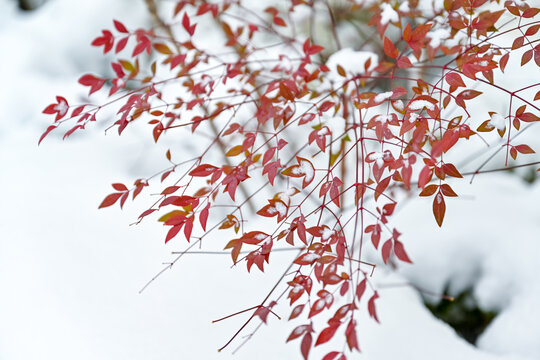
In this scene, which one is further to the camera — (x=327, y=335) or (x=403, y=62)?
(x=403, y=62)

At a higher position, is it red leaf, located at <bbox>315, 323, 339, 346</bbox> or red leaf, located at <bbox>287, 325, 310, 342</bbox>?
red leaf, located at <bbox>287, 325, 310, 342</bbox>

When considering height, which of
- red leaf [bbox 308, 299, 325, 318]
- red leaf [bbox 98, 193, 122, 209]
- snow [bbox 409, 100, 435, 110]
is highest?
→ red leaf [bbox 98, 193, 122, 209]

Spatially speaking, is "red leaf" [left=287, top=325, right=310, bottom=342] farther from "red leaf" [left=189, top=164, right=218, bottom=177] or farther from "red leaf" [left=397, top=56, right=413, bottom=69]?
"red leaf" [left=397, top=56, right=413, bottom=69]

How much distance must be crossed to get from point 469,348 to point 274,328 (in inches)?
19.0

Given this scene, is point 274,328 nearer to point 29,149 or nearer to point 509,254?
point 509,254

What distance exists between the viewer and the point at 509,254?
3.44 feet

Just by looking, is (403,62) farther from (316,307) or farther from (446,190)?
(316,307)

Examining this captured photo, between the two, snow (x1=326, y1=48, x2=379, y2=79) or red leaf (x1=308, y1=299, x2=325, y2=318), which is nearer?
red leaf (x1=308, y1=299, x2=325, y2=318)

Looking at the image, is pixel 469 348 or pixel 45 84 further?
pixel 45 84

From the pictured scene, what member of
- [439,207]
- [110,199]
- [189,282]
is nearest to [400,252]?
[439,207]

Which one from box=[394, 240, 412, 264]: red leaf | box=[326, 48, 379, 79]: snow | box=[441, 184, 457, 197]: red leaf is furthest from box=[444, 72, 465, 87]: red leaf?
box=[326, 48, 379, 79]: snow

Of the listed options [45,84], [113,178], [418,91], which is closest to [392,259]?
[418,91]

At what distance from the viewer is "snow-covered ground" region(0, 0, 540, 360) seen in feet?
2.91

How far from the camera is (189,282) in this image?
1054 mm
